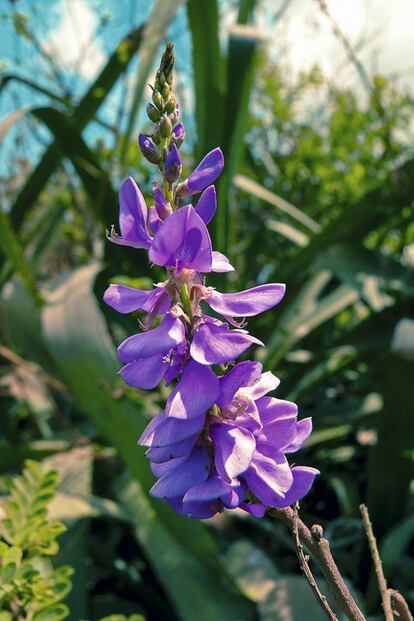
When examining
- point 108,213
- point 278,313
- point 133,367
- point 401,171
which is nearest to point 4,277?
point 108,213

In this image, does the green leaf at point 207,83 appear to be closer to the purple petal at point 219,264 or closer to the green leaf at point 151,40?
the green leaf at point 151,40

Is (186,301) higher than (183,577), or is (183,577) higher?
(186,301)

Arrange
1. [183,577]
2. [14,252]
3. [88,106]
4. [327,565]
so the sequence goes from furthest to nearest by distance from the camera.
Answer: [88,106] < [14,252] < [183,577] < [327,565]

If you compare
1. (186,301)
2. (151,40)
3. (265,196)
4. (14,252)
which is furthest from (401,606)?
(265,196)

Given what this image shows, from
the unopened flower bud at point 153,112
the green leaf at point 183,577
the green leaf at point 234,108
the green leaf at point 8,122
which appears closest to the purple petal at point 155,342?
the unopened flower bud at point 153,112

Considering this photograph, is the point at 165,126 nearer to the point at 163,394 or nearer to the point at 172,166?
the point at 172,166

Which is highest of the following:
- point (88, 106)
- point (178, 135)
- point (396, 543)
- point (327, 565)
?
point (88, 106)

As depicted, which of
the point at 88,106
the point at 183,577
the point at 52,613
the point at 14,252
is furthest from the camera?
the point at 88,106

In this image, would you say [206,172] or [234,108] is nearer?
[206,172]
